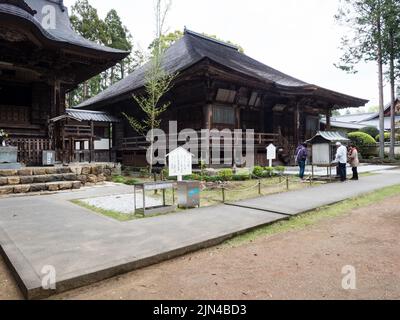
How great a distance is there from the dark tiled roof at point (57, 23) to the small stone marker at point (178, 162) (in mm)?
6895

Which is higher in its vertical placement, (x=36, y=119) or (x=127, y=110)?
(x=127, y=110)

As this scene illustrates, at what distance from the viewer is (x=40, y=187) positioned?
9.41 m

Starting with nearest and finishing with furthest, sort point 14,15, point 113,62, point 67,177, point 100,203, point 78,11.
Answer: point 100,203
point 14,15
point 67,177
point 113,62
point 78,11

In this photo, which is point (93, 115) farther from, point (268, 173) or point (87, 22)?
point (87, 22)

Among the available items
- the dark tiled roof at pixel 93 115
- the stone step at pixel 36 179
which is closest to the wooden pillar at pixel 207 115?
the stone step at pixel 36 179

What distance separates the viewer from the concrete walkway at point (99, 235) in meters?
3.29

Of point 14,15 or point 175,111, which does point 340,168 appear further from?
point 14,15

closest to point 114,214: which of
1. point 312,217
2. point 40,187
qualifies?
point 312,217

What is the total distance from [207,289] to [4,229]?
158 inches

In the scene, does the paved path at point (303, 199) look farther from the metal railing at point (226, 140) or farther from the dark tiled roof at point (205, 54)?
the dark tiled roof at point (205, 54)

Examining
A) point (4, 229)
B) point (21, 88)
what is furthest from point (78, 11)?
point (4, 229)

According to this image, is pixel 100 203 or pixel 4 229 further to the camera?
pixel 100 203

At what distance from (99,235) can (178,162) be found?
352cm

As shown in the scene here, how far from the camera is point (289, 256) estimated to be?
12.8 ft
